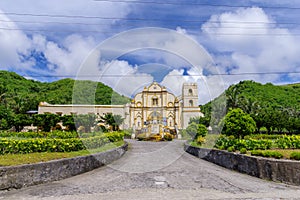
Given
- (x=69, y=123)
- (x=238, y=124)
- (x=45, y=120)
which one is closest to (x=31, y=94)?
(x=45, y=120)

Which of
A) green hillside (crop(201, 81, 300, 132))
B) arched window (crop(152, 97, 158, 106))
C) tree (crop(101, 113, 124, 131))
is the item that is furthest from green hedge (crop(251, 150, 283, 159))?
arched window (crop(152, 97, 158, 106))

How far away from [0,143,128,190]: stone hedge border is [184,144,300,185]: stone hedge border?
4.80 m

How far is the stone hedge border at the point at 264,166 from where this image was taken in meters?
6.67

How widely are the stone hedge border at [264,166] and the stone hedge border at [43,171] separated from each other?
480 cm

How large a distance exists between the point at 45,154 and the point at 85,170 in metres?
1.32

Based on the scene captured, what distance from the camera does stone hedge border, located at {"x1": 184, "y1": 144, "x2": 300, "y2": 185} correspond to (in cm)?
667

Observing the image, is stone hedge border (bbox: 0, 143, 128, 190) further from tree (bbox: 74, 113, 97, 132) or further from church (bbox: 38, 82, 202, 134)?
church (bbox: 38, 82, 202, 134)

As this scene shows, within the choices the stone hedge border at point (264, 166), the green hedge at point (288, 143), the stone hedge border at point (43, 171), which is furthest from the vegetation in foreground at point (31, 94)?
the stone hedge border at point (43, 171)

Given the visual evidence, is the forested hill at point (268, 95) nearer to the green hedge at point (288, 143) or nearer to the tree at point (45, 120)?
the tree at point (45, 120)

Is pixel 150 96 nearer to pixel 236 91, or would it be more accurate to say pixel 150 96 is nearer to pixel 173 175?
pixel 236 91

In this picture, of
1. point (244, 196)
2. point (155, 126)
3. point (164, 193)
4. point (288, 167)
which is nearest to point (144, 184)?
point (164, 193)

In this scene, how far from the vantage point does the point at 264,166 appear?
24.1 feet

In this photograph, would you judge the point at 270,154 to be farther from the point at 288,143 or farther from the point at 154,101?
the point at 154,101

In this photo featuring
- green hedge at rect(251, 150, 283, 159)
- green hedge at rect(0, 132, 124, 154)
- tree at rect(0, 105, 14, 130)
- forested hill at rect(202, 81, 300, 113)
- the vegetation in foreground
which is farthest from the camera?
forested hill at rect(202, 81, 300, 113)
